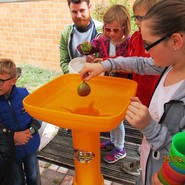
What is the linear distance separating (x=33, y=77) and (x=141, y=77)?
10.7 ft

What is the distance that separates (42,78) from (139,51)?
3.22 metres

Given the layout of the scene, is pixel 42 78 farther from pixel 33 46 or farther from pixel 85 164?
pixel 85 164

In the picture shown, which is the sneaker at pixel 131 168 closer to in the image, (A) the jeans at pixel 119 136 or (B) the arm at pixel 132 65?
(A) the jeans at pixel 119 136

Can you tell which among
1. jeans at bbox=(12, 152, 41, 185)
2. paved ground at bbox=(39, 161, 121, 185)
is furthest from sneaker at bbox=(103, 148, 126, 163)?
jeans at bbox=(12, 152, 41, 185)

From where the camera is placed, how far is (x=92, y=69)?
1243 millimetres

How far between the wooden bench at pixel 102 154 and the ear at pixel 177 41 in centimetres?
133

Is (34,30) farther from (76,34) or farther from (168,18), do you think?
(168,18)

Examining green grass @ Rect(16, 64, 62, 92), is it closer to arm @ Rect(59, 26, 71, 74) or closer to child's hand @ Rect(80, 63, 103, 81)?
arm @ Rect(59, 26, 71, 74)

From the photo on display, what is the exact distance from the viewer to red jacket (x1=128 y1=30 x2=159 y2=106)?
1632mm

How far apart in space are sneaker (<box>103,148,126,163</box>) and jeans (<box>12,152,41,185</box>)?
24.4 inches

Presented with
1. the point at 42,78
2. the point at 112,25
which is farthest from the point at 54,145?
the point at 42,78

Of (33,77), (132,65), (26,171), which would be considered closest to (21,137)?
(26,171)

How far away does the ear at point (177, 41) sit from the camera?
853mm

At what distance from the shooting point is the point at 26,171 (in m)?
1.75
